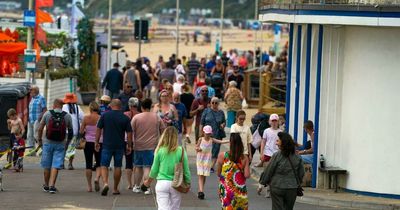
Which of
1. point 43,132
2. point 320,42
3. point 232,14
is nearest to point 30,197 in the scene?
point 43,132

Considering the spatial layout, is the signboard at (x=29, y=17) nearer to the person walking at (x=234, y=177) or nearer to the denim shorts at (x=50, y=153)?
the denim shorts at (x=50, y=153)

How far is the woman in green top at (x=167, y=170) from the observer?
46.4ft

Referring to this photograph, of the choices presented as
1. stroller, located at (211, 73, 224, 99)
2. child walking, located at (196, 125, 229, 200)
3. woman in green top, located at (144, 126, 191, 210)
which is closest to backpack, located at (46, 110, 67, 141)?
child walking, located at (196, 125, 229, 200)

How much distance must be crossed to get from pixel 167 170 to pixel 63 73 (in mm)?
22710

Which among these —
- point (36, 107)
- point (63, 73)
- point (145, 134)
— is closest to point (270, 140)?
point (145, 134)

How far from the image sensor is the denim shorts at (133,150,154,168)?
732 inches

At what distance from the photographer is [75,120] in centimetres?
2147

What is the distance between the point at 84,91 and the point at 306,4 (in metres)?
20.9

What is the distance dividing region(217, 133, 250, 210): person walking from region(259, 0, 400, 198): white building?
13.7 feet

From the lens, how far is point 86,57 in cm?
4047

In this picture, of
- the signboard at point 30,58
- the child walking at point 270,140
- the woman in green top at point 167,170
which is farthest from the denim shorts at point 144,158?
the signboard at point 30,58

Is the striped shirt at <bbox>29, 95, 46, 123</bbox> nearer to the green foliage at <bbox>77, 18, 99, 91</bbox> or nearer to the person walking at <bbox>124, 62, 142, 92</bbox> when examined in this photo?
the person walking at <bbox>124, 62, 142, 92</bbox>

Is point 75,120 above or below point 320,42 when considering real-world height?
below

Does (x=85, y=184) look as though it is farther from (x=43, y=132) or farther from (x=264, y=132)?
(x=264, y=132)
